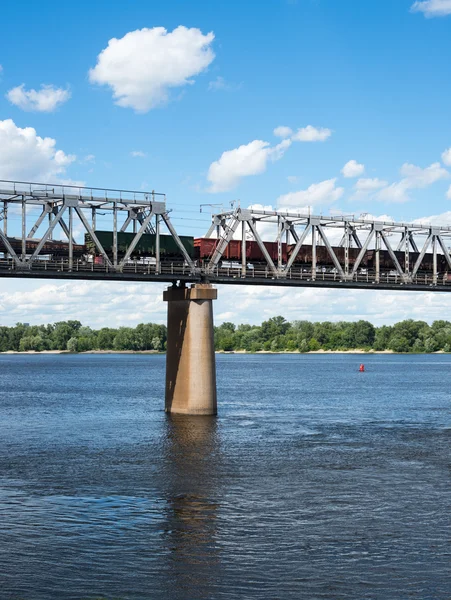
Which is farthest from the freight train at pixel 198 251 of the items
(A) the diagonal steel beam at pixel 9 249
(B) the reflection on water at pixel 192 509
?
(B) the reflection on water at pixel 192 509

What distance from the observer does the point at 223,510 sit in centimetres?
3444

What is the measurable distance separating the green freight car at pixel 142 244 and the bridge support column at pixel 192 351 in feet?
19.2

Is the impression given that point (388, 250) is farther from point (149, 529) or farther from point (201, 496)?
point (149, 529)

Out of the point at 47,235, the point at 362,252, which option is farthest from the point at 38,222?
the point at 362,252

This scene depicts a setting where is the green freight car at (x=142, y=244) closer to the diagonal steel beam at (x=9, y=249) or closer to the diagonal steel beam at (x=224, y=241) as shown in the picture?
the diagonal steel beam at (x=224, y=241)

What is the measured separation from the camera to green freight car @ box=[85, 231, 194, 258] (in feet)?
229

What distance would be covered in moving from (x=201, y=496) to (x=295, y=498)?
4.04 metres

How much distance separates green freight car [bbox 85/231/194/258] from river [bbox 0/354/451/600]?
46.5 ft

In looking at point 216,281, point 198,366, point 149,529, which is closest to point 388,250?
point 216,281

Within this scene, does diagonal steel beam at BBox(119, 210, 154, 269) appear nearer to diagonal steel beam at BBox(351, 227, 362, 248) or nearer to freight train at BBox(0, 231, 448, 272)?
freight train at BBox(0, 231, 448, 272)

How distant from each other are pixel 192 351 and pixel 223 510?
31.1m

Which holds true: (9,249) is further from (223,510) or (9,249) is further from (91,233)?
(223,510)

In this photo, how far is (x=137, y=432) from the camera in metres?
61.4

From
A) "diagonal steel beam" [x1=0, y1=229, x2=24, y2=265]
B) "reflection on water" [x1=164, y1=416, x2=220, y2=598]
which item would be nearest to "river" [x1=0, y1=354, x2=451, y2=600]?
"reflection on water" [x1=164, y1=416, x2=220, y2=598]
